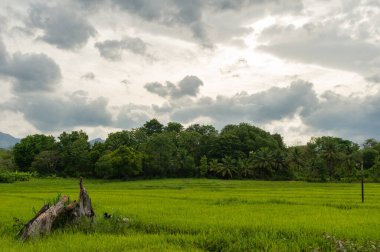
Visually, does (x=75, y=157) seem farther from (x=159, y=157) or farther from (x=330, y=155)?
(x=330, y=155)

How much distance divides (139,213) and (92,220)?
3019mm

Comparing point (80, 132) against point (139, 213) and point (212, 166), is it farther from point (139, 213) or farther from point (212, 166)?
point (139, 213)

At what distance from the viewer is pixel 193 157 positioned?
73750mm

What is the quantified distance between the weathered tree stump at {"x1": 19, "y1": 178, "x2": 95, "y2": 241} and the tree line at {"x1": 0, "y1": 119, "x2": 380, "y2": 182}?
50048 millimetres

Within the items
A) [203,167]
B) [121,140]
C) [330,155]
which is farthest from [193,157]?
[330,155]

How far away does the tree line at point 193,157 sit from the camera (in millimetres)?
64350

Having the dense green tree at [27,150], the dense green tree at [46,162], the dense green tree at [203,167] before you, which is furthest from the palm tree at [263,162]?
the dense green tree at [27,150]

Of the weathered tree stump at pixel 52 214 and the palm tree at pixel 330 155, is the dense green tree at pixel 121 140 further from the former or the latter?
the weathered tree stump at pixel 52 214

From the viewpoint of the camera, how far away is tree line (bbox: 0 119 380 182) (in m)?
64.3

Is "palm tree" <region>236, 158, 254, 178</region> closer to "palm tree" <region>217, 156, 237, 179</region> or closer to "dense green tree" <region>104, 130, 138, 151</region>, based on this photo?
"palm tree" <region>217, 156, 237, 179</region>

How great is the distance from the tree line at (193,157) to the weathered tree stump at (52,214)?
1970 inches

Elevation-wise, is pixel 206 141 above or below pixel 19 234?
above

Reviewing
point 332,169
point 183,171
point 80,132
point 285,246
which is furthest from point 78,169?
point 285,246

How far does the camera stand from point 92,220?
511 inches
